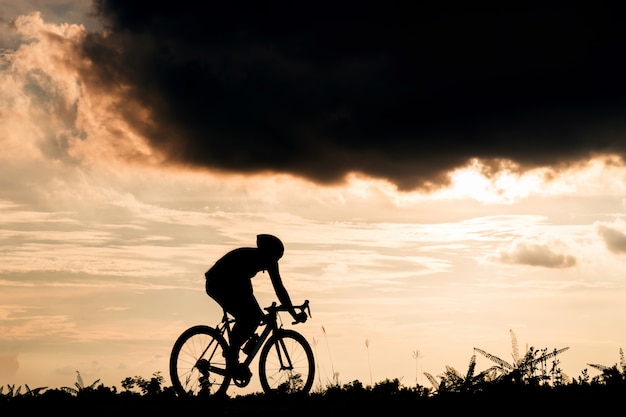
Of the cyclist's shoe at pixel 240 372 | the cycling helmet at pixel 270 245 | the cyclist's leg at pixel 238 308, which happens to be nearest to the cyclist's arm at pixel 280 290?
the cycling helmet at pixel 270 245

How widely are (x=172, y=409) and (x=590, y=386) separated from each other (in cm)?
524

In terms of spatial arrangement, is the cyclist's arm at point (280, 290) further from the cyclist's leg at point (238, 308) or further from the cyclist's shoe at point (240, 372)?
the cyclist's shoe at point (240, 372)

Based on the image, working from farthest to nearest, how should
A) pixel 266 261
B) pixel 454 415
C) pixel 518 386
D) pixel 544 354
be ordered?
pixel 266 261, pixel 544 354, pixel 518 386, pixel 454 415

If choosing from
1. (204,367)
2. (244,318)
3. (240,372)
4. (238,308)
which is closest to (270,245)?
(238,308)

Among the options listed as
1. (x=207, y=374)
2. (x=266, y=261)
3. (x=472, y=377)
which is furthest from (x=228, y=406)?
(x=472, y=377)

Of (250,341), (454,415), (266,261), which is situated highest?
(266,261)

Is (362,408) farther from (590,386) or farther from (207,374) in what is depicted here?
(207,374)

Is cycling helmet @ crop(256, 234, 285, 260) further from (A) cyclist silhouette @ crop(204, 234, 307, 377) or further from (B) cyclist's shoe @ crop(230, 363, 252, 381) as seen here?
(B) cyclist's shoe @ crop(230, 363, 252, 381)

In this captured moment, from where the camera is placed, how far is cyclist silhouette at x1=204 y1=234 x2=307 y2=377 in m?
11.5

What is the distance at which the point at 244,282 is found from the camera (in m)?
11.6

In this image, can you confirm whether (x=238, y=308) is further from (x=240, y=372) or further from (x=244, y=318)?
(x=240, y=372)

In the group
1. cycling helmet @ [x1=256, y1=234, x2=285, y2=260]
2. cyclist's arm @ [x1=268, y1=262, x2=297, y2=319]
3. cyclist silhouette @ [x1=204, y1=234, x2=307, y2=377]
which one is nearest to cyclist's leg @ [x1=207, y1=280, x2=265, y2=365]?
cyclist silhouette @ [x1=204, y1=234, x2=307, y2=377]

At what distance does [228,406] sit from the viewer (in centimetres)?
1073

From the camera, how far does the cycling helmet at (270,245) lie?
11430 millimetres
